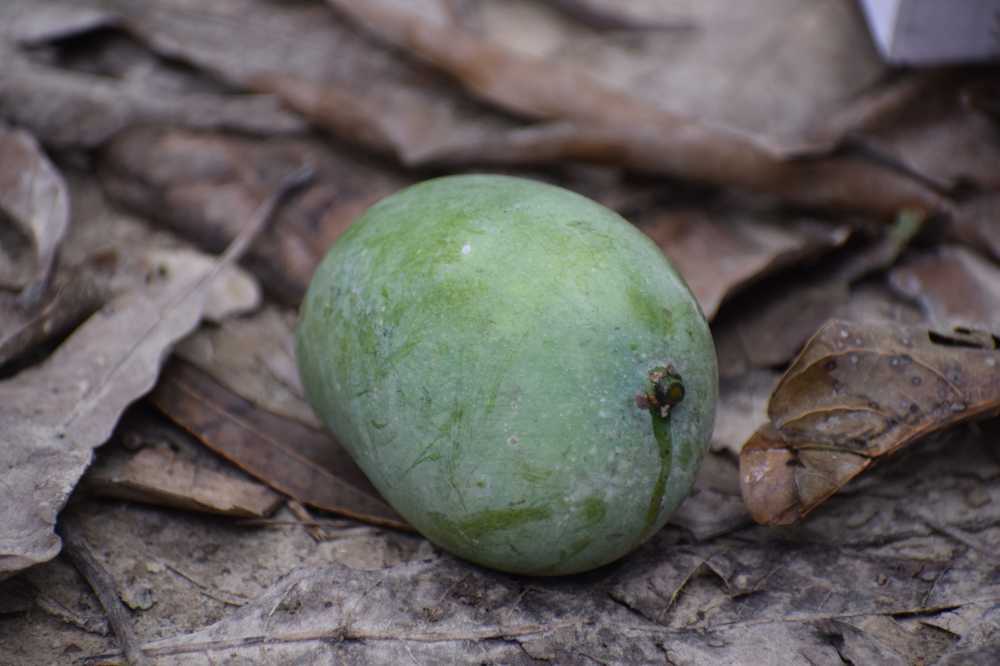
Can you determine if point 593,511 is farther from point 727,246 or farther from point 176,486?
point 727,246

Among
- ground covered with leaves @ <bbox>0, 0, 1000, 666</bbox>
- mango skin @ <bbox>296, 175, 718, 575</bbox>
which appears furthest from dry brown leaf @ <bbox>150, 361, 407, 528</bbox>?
mango skin @ <bbox>296, 175, 718, 575</bbox>

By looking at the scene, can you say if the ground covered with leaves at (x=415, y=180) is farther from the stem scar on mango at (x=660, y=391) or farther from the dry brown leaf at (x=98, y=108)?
the stem scar on mango at (x=660, y=391)

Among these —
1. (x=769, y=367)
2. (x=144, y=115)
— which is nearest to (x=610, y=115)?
(x=769, y=367)

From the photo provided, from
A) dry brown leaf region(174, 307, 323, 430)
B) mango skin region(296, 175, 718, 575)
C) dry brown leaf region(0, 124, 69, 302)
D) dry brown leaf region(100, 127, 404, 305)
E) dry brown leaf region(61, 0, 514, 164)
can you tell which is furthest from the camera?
dry brown leaf region(61, 0, 514, 164)

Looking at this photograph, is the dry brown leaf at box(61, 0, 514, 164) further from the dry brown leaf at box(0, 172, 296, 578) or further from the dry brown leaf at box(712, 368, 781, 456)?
the dry brown leaf at box(712, 368, 781, 456)

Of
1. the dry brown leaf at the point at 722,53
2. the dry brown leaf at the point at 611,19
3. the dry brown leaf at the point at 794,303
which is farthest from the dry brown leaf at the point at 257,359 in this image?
the dry brown leaf at the point at 611,19

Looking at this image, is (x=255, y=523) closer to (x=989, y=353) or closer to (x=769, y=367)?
(x=769, y=367)
